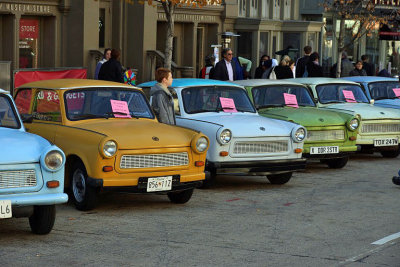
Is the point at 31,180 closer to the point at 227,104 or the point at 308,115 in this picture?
the point at 227,104

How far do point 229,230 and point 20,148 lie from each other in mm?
2411

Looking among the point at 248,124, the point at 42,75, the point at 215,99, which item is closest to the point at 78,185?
the point at 248,124

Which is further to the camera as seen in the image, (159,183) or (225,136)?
(225,136)

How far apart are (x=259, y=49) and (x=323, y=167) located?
18.9 meters

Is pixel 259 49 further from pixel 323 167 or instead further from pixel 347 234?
pixel 347 234

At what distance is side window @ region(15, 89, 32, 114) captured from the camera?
1191 centimetres

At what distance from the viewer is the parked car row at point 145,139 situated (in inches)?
347

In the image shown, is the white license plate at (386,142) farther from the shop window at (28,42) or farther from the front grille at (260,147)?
the shop window at (28,42)

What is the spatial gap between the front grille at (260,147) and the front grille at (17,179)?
164 inches

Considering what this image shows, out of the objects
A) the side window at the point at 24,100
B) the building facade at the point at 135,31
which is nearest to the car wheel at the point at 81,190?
the side window at the point at 24,100

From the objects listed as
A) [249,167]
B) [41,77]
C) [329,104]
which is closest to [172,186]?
[249,167]

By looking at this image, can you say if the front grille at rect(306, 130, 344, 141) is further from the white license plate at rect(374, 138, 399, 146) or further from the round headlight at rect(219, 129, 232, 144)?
the round headlight at rect(219, 129, 232, 144)

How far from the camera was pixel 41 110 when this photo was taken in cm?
1167

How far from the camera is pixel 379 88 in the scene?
18766mm
